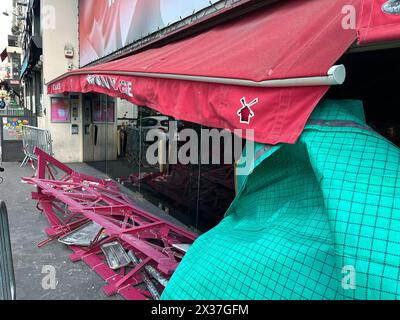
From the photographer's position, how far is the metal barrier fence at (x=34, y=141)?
9820 mm

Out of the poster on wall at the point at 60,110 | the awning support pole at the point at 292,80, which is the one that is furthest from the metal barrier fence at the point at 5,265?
the poster on wall at the point at 60,110

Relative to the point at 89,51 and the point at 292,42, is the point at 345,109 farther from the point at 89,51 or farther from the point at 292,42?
the point at 89,51

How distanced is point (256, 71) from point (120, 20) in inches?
274

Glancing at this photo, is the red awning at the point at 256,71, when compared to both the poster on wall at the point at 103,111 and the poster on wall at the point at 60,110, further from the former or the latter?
the poster on wall at the point at 60,110

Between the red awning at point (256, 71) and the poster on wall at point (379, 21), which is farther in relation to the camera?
the red awning at point (256, 71)

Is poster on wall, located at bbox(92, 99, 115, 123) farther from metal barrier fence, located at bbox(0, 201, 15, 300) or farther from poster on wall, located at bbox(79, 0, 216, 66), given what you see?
metal barrier fence, located at bbox(0, 201, 15, 300)

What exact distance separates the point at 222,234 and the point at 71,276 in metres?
2.29

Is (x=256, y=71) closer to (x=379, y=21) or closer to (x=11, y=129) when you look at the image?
(x=379, y=21)

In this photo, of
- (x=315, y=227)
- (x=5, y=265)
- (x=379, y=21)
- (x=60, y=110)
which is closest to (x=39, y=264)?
(x=5, y=265)

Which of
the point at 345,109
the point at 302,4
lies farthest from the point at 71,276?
the point at 302,4

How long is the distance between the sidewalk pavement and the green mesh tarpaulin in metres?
1.73

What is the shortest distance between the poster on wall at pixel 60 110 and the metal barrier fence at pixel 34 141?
4.40 feet

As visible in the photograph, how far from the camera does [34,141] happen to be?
1012 cm
